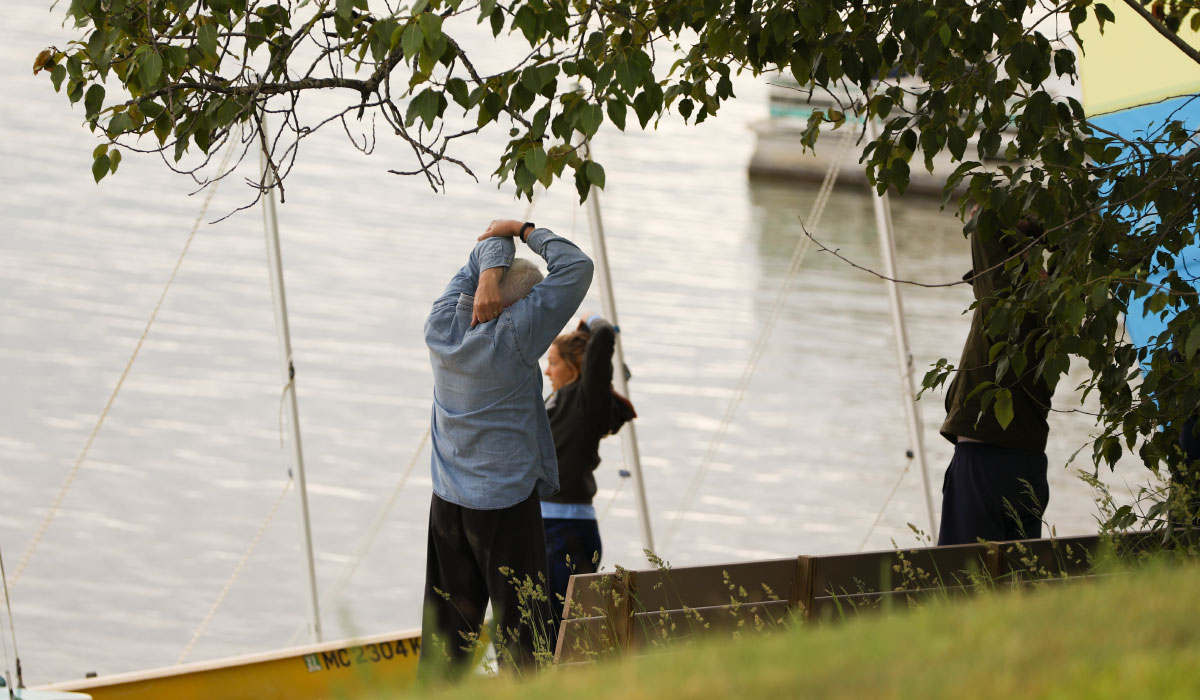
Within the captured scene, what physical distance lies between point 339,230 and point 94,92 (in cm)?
434

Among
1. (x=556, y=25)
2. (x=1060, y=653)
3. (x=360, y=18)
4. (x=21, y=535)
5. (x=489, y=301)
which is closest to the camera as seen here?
(x=1060, y=653)

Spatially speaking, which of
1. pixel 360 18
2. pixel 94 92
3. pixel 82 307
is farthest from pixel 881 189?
pixel 82 307

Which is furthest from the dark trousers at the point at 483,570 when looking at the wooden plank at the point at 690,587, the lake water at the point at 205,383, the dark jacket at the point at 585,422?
the lake water at the point at 205,383

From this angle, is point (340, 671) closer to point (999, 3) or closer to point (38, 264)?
point (999, 3)

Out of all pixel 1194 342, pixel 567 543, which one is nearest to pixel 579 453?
pixel 567 543

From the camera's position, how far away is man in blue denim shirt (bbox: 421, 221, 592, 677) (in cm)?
293

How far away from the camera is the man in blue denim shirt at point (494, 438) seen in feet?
9.61

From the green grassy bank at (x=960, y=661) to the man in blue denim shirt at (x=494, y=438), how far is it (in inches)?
74.4

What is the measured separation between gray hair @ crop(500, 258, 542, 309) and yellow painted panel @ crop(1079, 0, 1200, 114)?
3271 mm

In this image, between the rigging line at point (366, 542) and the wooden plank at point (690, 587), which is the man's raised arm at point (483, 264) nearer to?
the wooden plank at point (690, 587)

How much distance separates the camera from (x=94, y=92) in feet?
7.94

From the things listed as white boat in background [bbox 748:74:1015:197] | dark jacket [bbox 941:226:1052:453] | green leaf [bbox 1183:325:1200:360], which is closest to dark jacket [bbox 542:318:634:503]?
dark jacket [bbox 941:226:1052:453]

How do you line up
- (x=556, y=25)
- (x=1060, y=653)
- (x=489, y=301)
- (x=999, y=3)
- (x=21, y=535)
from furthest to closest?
(x=21, y=535)
(x=489, y=301)
(x=999, y=3)
(x=556, y=25)
(x=1060, y=653)

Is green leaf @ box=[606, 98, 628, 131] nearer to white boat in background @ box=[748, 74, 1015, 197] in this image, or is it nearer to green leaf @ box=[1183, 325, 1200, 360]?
green leaf @ box=[1183, 325, 1200, 360]
